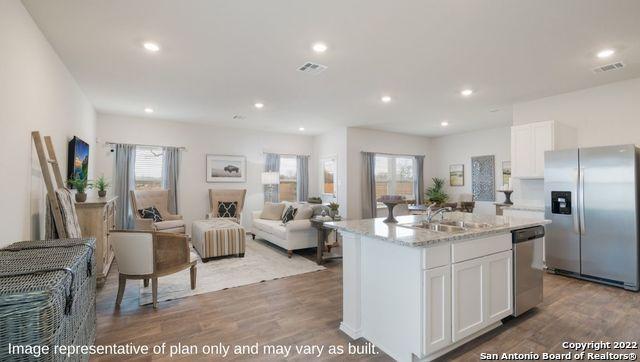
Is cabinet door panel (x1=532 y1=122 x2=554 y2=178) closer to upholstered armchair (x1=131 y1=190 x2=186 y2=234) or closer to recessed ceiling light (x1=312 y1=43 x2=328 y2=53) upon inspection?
recessed ceiling light (x1=312 y1=43 x2=328 y2=53)

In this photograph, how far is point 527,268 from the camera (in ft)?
8.95

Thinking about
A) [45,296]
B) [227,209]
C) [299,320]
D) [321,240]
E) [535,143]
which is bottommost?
Result: [299,320]

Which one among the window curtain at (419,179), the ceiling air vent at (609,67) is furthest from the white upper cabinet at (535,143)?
the window curtain at (419,179)

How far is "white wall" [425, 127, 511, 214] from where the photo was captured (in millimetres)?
7109

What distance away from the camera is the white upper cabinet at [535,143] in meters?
4.30

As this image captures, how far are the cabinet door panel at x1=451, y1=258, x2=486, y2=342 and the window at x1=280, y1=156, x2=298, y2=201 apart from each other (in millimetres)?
6116

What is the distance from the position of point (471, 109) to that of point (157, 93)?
540 centimetres

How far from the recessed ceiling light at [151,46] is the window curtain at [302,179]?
5.28 metres

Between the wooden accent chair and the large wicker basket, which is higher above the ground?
the large wicker basket

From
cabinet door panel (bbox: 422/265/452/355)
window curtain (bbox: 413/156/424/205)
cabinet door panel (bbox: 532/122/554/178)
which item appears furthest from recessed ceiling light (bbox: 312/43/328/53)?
window curtain (bbox: 413/156/424/205)

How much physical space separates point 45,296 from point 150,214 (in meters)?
4.99

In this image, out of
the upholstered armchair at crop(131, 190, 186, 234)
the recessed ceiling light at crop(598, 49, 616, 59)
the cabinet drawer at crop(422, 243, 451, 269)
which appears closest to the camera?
the cabinet drawer at crop(422, 243, 451, 269)

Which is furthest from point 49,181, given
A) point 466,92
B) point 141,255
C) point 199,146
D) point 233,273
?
point 466,92

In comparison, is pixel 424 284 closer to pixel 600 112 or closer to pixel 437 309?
pixel 437 309
